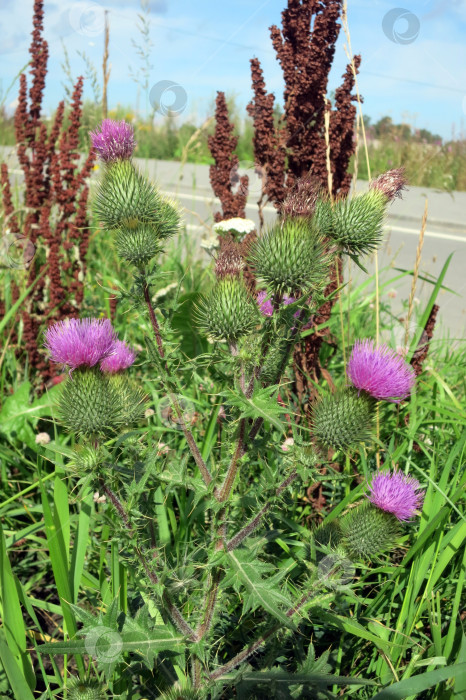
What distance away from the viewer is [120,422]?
5.83 ft

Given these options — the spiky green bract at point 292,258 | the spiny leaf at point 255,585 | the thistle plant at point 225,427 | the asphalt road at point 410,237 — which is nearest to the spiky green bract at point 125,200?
the thistle plant at point 225,427

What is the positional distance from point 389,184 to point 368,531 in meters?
1.13

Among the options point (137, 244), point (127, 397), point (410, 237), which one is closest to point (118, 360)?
point (127, 397)

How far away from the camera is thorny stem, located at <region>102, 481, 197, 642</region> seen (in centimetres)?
162

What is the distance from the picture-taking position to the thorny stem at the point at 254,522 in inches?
66.4

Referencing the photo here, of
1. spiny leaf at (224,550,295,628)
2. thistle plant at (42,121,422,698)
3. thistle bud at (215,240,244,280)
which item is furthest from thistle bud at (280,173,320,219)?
spiny leaf at (224,550,295,628)

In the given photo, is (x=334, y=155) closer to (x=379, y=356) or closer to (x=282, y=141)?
(x=282, y=141)

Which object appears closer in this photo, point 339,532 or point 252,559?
point 252,559

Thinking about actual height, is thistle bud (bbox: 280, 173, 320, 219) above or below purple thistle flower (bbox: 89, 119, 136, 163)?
below

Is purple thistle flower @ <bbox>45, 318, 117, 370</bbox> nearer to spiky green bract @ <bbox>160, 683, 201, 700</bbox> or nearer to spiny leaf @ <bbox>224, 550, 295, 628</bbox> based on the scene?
spiny leaf @ <bbox>224, 550, 295, 628</bbox>

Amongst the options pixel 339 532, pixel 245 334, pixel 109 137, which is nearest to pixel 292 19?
pixel 109 137

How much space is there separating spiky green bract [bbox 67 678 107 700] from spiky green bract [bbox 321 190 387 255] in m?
1.47

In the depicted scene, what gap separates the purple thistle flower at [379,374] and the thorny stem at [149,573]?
774mm

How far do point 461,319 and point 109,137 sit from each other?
5051mm
